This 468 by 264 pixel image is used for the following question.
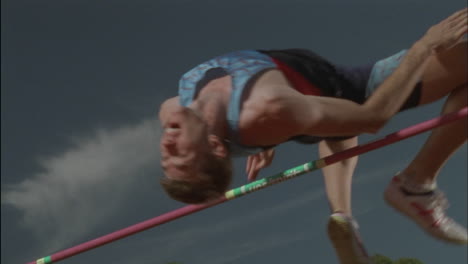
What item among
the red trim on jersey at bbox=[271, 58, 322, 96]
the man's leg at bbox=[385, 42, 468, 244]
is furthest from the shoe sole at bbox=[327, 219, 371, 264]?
the red trim on jersey at bbox=[271, 58, 322, 96]

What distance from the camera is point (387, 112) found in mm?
Result: 3680

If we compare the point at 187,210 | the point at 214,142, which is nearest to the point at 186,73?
the point at 214,142

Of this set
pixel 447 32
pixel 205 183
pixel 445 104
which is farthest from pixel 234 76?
pixel 445 104

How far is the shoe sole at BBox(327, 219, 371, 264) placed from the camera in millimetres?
4285

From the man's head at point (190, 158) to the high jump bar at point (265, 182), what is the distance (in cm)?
46

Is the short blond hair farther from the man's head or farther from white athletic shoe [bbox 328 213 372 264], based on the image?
white athletic shoe [bbox 328 213 372 264]

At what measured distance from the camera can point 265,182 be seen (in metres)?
4.36

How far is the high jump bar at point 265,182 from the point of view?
3.89 metres

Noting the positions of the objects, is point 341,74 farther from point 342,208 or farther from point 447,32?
point 342,208

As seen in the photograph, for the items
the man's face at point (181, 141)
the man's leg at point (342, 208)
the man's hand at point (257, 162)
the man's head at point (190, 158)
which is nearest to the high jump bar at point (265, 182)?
the man's hand at point (257, 162)

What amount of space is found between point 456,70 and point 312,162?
0.94 m

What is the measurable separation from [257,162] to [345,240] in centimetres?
70

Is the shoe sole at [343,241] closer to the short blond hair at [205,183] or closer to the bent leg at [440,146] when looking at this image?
the bent leg at [440,146]

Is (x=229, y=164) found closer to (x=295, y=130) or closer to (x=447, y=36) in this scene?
(x=295, y=130)
